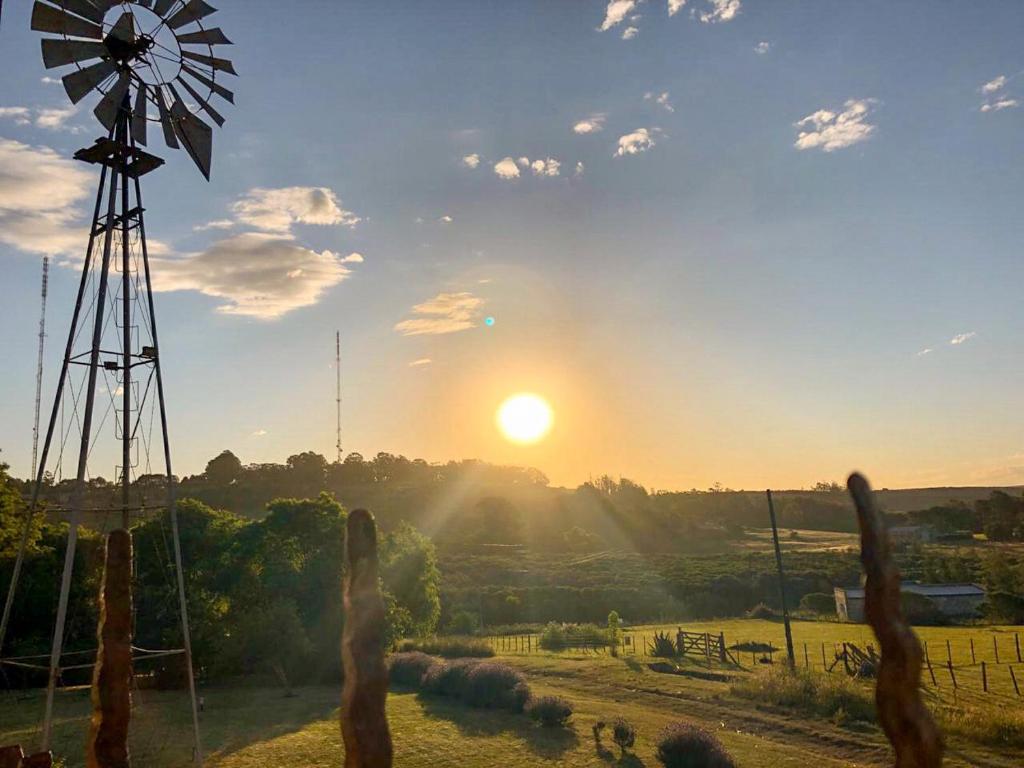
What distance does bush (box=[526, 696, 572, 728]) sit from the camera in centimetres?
2109

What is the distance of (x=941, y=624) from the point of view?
4356 cm

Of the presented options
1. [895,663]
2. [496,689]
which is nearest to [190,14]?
[895,663]

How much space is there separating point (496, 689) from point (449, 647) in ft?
41.0

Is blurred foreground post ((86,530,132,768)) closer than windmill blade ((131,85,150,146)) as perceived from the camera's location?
Yes

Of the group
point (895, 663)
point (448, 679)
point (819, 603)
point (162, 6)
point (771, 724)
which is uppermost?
point (162, 6)

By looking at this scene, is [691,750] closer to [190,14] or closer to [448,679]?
[448,679]

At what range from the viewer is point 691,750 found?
54.4 ft

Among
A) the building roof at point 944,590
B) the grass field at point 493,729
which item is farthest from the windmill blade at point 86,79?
the building roof at point 944,590

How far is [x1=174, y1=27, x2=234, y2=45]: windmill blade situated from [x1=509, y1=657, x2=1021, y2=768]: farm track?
75.0ft

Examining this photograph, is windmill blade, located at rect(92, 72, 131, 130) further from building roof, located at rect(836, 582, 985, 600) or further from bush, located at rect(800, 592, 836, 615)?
bush, located at rect(800, 592, 836, 615)

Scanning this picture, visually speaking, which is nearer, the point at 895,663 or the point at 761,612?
the point at 895,663

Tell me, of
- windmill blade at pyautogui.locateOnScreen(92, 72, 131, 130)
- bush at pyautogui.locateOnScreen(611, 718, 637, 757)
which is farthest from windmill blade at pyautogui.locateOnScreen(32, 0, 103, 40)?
bush at pyautogui.locateOnScreen(611, 718, 637, 757)

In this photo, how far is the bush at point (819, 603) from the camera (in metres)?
55.1

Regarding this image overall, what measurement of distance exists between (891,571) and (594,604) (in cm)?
5767
